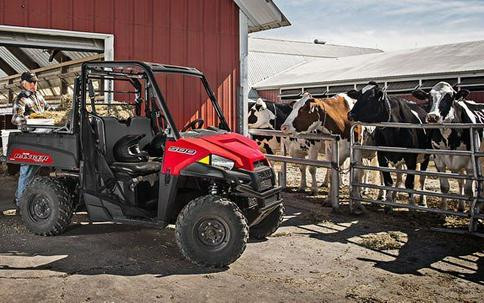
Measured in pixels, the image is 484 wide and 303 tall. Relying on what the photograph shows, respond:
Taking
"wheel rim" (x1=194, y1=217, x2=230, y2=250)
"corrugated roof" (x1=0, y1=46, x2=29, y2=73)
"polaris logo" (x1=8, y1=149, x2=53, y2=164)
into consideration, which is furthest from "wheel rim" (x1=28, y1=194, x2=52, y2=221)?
"corrugated roof" (x1=0, y1=46, x2=29, y2=73)

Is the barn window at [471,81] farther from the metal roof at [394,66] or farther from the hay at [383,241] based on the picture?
the hay at [383,241]

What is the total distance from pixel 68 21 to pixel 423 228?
6514mm

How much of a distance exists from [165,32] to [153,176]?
14.3 ft

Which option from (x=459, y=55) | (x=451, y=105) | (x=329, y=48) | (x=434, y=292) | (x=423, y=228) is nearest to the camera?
(x=434, y=292)

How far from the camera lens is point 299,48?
39.3m

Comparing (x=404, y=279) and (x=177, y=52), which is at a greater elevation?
(x=177, y=52)

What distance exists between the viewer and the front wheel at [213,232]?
4887 millimetres

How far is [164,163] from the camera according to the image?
523 cm

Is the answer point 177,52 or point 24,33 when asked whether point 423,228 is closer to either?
point 177,52

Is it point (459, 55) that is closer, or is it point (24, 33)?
point (24, 33)

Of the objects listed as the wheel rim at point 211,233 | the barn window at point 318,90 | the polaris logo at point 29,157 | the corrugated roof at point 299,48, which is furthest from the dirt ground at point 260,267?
the corrugated roof at point 299,48

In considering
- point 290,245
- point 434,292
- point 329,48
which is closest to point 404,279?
point 434,292

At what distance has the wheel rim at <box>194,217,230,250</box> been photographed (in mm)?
4953

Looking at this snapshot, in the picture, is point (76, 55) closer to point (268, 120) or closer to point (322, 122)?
point (268, 120)
